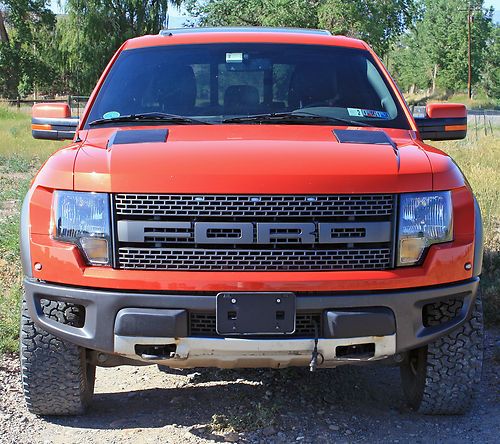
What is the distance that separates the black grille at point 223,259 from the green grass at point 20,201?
36.4 inches

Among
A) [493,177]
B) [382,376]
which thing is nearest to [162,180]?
[382,376]

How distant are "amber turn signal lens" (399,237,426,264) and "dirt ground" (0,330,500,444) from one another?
925mm

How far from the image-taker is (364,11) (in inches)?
1465

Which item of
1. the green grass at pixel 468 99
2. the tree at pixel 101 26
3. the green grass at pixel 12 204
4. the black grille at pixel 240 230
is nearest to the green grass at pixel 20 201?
the green grass at pixel 12 204

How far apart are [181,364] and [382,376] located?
1.62 metres

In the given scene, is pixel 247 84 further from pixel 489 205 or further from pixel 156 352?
pixel 489 205

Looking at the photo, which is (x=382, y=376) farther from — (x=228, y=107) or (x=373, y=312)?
(x=228, y=107)

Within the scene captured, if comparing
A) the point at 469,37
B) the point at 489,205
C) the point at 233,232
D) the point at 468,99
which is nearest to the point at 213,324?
the point at 233,232

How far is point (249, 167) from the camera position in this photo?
3074 mm

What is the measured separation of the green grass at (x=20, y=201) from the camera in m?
5.10

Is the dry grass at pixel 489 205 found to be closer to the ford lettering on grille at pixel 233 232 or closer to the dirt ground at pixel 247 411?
the dirt ground at pixel 247 411

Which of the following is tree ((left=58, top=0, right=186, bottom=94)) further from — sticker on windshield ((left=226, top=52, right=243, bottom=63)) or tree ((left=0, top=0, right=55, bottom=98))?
sticker on windshield ((left=226, top=52, right=243, bottom=63))

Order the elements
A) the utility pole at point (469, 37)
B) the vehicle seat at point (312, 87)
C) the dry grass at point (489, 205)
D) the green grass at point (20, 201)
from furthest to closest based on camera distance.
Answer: the utility pole at point (469, 37) < the dry grass at point (489, 205) < the green grass at point (20, 201) < the vehicle seat at point (312, 87)

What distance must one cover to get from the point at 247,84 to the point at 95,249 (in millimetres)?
1677
